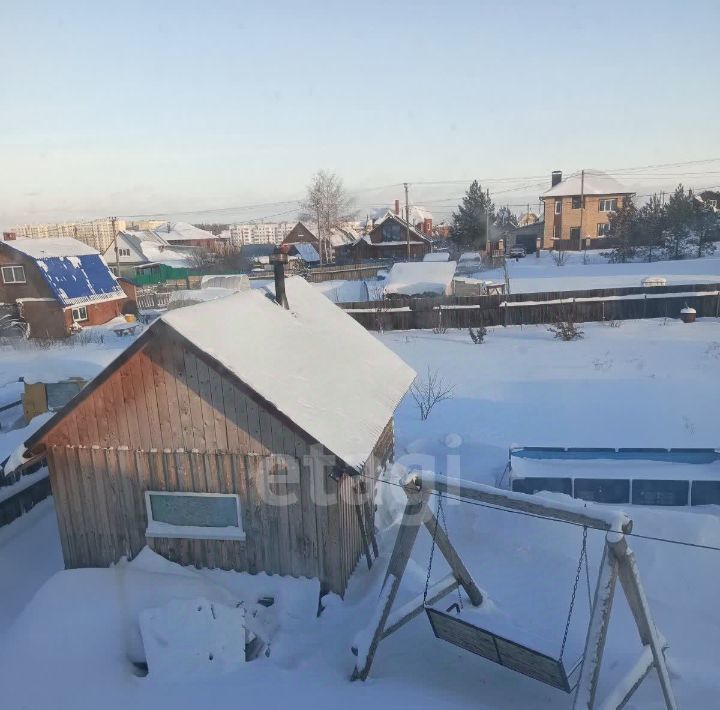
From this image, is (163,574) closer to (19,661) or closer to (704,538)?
(19,661)

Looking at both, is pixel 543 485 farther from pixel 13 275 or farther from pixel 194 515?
pixel 13 275

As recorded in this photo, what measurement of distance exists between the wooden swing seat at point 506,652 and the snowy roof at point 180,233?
72.7 metres

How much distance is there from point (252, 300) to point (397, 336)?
17822mm

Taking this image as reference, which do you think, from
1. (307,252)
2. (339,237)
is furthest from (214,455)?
(339,237)

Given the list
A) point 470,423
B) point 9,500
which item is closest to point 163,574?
point 9,500

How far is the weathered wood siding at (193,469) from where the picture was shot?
281 inches

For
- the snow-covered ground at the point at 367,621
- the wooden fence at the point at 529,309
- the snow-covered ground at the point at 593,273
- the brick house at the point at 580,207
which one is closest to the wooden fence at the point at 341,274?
the snow-covered ground at the point at 593,273

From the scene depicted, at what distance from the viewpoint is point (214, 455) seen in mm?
7344

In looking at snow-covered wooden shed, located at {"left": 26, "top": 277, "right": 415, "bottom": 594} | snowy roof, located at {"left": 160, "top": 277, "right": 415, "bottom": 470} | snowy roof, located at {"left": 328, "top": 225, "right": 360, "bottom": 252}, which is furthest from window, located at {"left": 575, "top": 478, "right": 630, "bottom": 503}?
snowy roof, located at {"left": 328, "top": 225, "right": 360, "bottom": 252}

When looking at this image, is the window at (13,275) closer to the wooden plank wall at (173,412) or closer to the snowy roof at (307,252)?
the wooden plank wall at (173,412)

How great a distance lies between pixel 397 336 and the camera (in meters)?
26.4

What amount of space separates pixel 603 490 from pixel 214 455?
6.62 meters

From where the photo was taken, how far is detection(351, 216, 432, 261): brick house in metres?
56.1

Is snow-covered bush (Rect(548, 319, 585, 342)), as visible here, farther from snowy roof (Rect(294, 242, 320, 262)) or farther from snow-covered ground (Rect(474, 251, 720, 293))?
snowy roof (Rect(294, 242, 320, 262))
